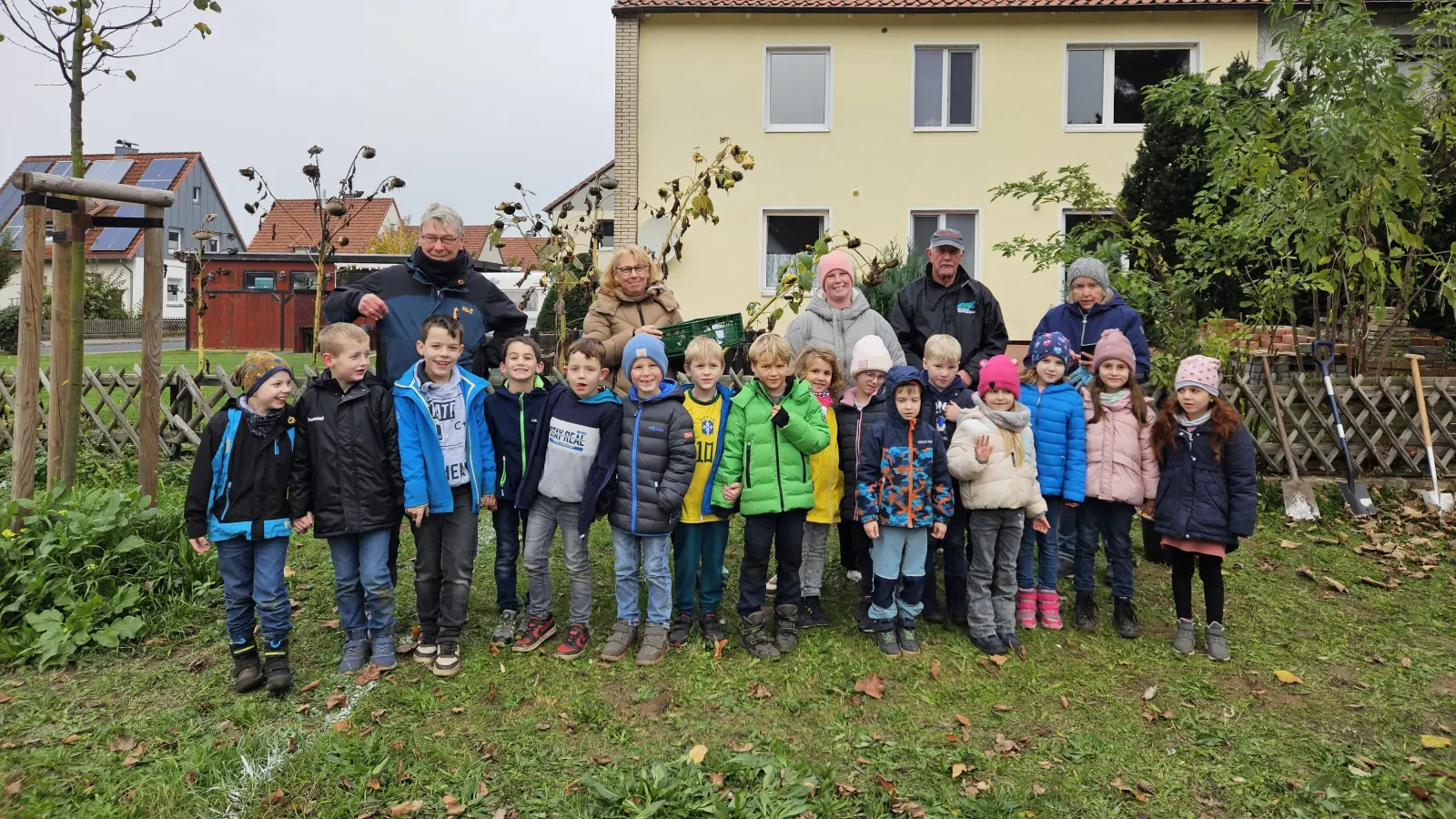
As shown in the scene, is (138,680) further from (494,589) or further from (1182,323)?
(1182,323)

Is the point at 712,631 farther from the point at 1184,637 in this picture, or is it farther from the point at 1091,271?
the point at 1091,271

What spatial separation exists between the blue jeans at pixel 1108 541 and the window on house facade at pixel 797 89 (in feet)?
38.8

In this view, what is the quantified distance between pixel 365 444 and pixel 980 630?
9.94 ft

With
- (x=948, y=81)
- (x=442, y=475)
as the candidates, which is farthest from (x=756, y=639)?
(x=948, y=81)

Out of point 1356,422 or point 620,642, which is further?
point 1356,422

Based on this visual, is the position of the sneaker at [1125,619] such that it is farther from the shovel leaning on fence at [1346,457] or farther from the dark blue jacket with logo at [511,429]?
the shovel leaning on fence at [1346,457]

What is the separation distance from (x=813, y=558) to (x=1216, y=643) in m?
1.99

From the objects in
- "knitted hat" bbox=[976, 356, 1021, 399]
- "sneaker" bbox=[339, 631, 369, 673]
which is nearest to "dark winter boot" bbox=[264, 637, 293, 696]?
"sneaker" bbox=[339, 631, 369, 673]

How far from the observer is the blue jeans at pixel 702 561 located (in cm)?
431

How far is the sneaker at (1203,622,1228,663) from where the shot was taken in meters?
4.23

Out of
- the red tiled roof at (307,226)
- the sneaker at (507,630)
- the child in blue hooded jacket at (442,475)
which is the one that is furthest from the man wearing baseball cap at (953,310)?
the red tiled roof at (307,226)

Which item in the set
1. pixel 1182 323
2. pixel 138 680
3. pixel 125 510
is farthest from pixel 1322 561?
pixel 125 510

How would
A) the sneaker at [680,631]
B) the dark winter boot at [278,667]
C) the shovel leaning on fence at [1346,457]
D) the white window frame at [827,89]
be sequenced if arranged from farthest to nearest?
1. the white window frame at [827,89]
2. the shovel leaning on fence at [1346,457]
3. the sneaker at [680,631]
4. the dark winter boot at [278,667]

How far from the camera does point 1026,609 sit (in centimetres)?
462
